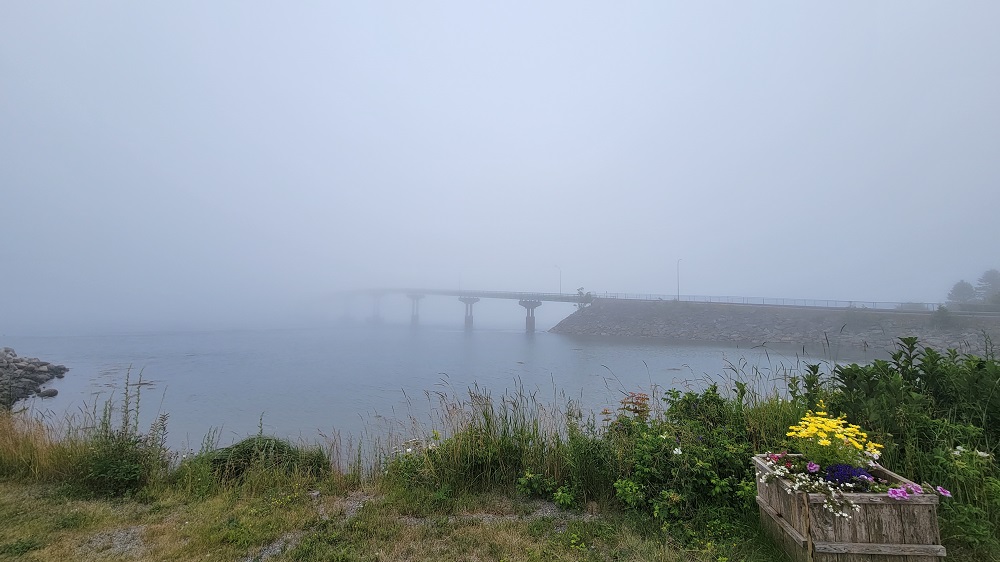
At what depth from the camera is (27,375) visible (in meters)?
24.2

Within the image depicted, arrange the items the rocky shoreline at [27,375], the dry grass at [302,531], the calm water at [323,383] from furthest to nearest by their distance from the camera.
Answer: the rocky shoreline at [27,375] < the calm water at [323,383] < the dry grass at [302,531]

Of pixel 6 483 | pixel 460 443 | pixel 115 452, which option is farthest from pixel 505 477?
pixel 6 483

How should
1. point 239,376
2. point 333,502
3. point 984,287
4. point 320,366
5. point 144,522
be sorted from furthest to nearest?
point 984,287, point 320,366, point 239,376, point 333,502, point 144,522

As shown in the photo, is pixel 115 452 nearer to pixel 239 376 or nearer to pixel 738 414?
pixel 738 414

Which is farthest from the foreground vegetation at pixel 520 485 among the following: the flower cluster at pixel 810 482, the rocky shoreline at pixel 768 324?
the rocky shoreline at pixel 768 324

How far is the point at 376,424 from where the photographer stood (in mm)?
12492

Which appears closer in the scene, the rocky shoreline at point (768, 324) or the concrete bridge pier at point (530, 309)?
the rocky shoreline at point (768, 324)

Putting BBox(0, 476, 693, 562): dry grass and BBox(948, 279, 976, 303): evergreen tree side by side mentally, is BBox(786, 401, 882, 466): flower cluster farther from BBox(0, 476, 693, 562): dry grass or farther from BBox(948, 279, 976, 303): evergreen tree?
BBox(948, 279, 976, 303): evergreen tree

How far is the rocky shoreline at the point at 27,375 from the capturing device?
68.4 feet

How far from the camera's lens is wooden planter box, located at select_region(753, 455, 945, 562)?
2621 millimetres

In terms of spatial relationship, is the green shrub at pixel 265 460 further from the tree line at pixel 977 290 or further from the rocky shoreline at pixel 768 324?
the tree line at pixel 977 290

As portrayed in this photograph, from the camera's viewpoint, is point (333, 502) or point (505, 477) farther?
point (505, 477)

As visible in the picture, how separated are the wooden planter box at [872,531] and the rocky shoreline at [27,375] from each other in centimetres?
2968

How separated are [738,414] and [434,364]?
92.6 ft
